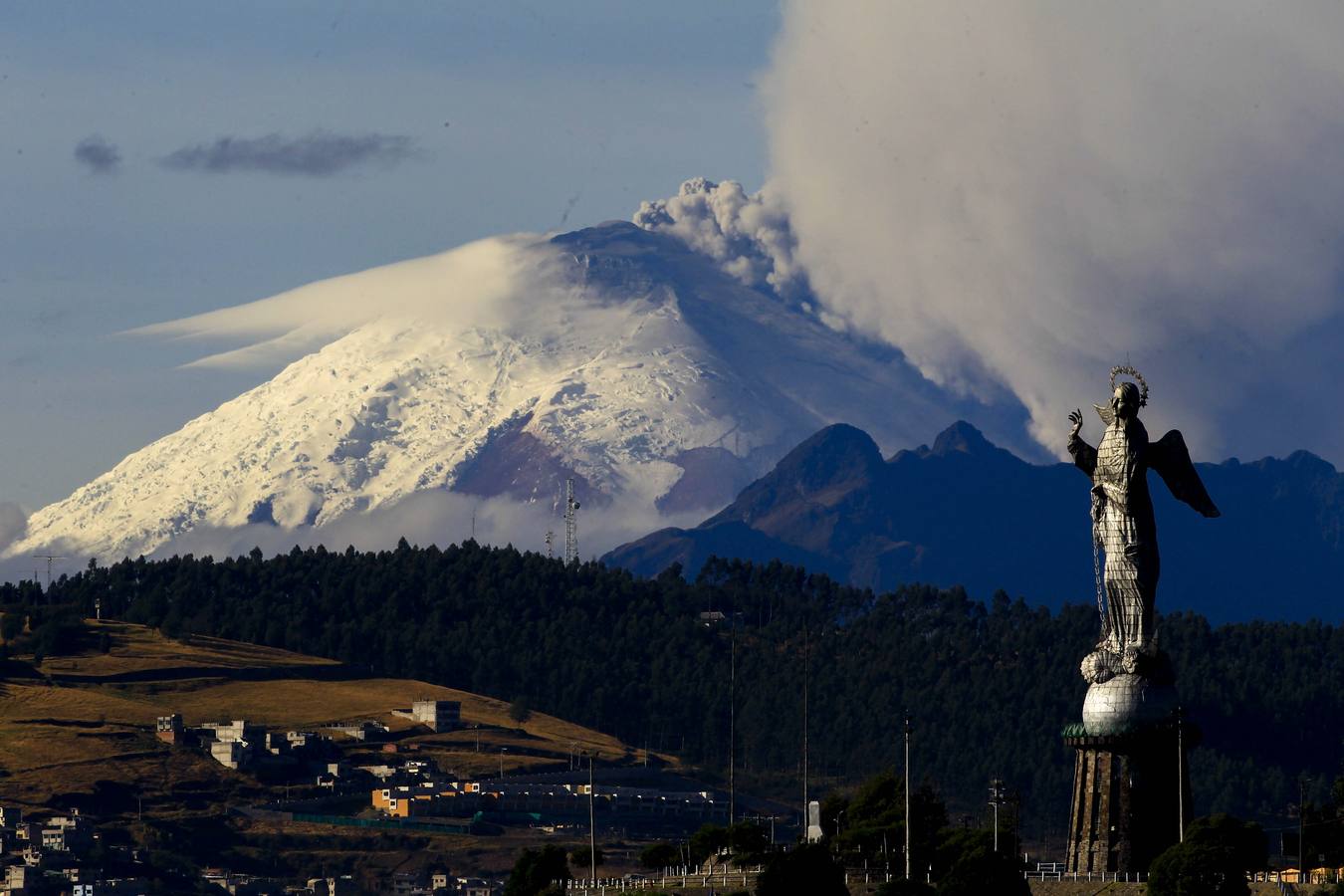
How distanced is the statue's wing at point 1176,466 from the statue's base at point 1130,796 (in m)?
12.7

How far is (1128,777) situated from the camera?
5797 inches

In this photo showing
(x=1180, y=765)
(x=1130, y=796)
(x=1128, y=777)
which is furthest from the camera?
(x=1180, y=765)

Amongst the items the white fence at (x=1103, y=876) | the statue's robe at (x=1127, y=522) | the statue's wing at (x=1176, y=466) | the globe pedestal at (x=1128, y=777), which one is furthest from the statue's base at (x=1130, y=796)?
the statue's wing at (x=1176, y=466)

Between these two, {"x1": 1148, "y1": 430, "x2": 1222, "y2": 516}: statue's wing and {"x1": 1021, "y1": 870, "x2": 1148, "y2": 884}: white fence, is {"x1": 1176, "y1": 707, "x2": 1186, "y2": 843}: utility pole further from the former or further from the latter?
{"x1": 1148, "y1": 430, "x2": 1222, "y2": 516}: statue's wing

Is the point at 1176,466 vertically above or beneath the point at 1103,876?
above

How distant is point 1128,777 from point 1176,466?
16.6m

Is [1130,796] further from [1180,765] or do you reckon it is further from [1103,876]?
[1103,876]

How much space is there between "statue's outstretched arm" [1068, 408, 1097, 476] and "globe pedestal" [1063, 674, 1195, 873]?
38.4 feet

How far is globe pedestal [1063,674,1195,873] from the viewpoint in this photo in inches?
5773

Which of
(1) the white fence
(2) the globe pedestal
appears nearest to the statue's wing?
(2) the globe pedestal

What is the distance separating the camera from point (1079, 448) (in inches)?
5945

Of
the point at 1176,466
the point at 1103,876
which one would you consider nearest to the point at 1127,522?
the point at 1176,466

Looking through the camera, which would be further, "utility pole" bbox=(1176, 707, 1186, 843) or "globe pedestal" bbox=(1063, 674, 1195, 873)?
"utility pole" bbox=(1176, 707, 1186, 843)

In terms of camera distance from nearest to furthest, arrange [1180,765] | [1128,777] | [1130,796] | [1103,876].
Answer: [1103,876]
[1130,796]
[1128,777]
[1180,765]
